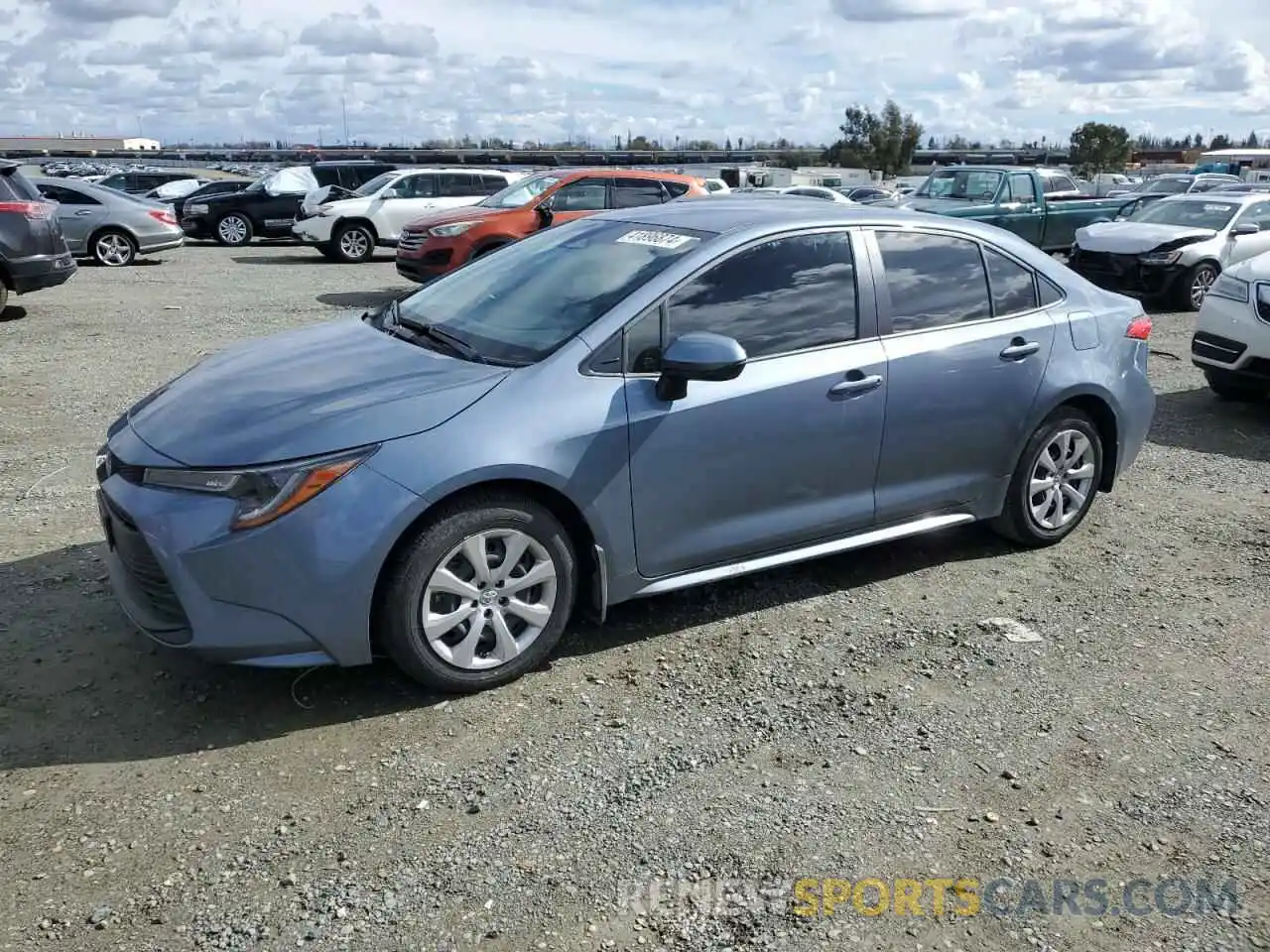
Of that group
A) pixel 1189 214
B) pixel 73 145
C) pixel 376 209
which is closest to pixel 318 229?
pixel 376 209

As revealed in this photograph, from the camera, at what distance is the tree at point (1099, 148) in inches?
3546

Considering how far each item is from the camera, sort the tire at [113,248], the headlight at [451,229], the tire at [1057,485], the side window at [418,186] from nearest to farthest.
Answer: the tire at [1057,485] < the headlight at [451,229] < the tire at [113,248] < the side window at [418,186]

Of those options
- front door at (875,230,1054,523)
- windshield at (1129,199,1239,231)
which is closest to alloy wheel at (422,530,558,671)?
front door at (875,230,1054,523)

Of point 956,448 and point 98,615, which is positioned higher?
point 956,448

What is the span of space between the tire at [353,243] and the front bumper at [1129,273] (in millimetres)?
12045

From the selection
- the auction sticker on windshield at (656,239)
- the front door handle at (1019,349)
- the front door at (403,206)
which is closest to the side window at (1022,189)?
the front door at (403,206)

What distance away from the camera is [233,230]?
2305cm

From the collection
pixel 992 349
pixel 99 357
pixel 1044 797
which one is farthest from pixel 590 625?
pixel 99 357

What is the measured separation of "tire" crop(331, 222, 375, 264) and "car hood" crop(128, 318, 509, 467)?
15759mm

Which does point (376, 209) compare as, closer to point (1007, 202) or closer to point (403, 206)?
point (403, 206)

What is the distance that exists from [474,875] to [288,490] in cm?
133

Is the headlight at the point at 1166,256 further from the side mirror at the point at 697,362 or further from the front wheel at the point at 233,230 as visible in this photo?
the front wheel at the point at 233,230

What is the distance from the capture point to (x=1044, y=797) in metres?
3.36

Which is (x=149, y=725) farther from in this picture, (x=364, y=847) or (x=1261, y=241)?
(x=1261, y=241)
